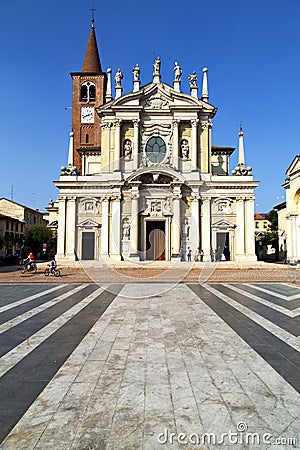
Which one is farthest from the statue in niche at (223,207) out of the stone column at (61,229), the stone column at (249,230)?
the stone column at (61,229)

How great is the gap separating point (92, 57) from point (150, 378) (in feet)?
162

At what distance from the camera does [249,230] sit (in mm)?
32062

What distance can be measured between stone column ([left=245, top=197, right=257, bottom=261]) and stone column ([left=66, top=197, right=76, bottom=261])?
16.3 meters

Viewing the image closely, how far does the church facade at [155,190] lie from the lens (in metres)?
31.4

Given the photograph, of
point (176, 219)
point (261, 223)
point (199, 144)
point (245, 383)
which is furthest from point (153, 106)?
point (261, 223)

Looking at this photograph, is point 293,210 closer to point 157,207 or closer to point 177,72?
point 157,207

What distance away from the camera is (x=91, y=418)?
364cm

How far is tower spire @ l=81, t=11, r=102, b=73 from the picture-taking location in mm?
45562

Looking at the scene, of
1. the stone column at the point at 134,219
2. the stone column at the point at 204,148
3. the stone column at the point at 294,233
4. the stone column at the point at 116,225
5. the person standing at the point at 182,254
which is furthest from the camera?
the stone column at the point at 294,233

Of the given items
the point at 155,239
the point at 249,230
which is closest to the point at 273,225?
the point at 249,230

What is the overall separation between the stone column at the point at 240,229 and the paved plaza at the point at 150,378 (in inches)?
882

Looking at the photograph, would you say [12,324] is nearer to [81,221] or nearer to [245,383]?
[245,383]

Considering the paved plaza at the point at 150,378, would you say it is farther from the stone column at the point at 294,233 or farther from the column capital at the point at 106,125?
the column capital at the point at 106,125

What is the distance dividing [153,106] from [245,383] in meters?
31.7
